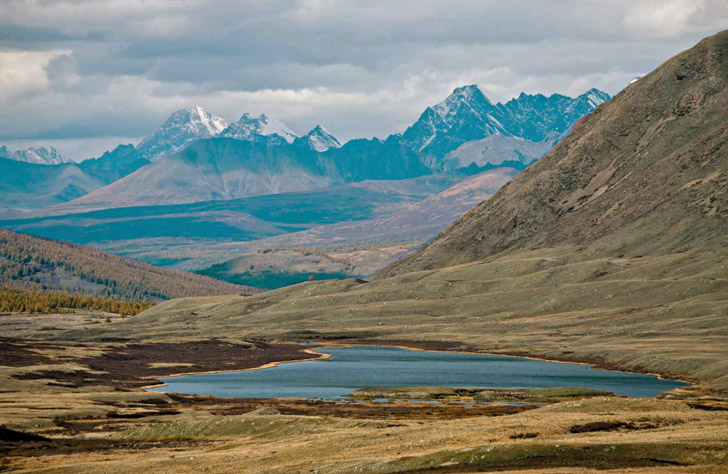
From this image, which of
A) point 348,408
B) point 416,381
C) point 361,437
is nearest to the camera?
point 361,437

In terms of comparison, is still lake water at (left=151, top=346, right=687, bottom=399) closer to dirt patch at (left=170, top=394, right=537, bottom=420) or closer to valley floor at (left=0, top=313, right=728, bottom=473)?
dirt patch at (left=170, top=394, right=537, bottom=420)

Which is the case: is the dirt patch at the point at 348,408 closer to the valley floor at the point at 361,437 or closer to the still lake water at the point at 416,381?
the valley floor at the point at 361,437

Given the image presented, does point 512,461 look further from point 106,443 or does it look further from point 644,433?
point 106,443

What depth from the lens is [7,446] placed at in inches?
3625

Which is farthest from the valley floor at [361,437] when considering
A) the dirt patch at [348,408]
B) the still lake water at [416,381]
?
the still lake water at [416,381]

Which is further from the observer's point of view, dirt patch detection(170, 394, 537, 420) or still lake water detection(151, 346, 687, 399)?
still lake water detection(151, 346, 687, 399)

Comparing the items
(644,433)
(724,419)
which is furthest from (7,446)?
(724,419)

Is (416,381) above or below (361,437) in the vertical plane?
below

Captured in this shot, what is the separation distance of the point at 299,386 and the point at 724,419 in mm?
102162

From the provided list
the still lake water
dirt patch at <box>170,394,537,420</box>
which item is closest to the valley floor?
dirt patch at <box>170,394,537,420</box>

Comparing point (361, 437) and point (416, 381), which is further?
point (416, 381)

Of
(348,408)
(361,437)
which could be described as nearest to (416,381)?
(348,408)

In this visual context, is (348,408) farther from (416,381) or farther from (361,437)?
(361,437)

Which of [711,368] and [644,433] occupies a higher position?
[644,433]
